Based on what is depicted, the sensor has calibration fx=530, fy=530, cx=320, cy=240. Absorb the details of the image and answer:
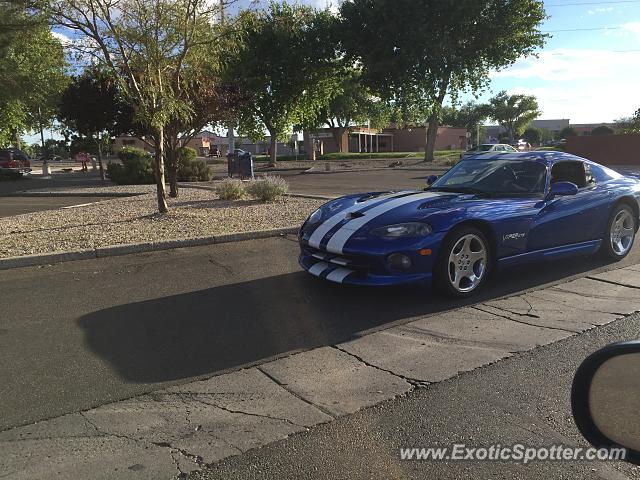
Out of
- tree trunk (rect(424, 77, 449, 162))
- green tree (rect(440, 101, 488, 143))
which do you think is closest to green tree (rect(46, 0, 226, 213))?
tree trunk (rect(424, 77, 449, 162))

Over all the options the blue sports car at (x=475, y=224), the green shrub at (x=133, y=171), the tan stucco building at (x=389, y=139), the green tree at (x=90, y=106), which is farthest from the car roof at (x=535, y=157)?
the tan stucco building at (x=389, y=139)

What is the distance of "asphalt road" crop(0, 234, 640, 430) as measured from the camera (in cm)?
378

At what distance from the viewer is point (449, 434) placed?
9.93ft

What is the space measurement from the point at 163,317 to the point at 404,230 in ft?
8.14

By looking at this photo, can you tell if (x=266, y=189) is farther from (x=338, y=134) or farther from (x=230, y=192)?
(x=338, y=134)

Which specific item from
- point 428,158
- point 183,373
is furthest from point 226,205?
point 428,158

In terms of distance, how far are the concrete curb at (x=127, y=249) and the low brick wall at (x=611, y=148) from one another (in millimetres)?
30840

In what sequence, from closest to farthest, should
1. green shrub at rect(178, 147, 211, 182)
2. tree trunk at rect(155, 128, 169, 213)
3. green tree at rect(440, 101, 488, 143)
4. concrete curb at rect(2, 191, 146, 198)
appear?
tree trunk at rect(155, 128, 169, 213) < concrete curb at rect(2, 191, 146, 198) < green shrub at rect(178, 147, 211, 182) < green tree at rect(440, 101, 488, 143)

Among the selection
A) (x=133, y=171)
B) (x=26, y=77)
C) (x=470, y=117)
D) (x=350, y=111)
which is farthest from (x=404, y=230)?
(x=470, y=117)

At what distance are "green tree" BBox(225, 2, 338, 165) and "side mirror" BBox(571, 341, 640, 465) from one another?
3056cm

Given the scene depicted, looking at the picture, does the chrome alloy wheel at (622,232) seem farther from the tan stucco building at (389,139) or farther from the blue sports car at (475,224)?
the tan stucco building at (389,139)

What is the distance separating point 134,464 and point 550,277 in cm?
520

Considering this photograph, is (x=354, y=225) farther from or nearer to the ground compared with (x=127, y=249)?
farther from the ground

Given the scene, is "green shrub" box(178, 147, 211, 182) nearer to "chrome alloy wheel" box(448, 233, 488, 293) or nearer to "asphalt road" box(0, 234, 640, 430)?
"asphalt road" box(0, 234, 640, 430)
